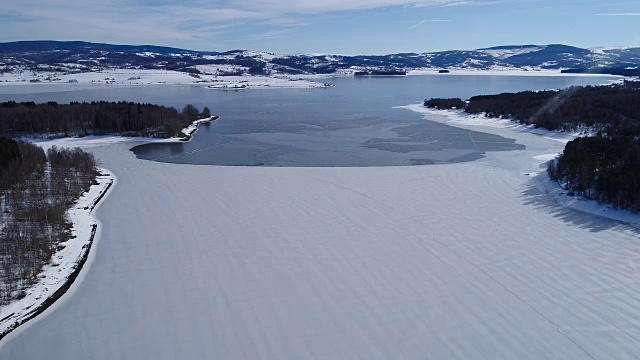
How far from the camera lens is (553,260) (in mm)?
7984

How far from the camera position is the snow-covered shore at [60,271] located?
20.3ft

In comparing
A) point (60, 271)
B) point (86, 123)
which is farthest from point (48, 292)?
point (86, 123)

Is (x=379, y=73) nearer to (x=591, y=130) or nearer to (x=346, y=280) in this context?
(x=591, y=130)

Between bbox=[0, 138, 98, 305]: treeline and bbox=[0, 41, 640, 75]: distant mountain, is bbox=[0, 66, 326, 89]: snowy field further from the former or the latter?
bbox=[0, 138, 98, 305]: treeline

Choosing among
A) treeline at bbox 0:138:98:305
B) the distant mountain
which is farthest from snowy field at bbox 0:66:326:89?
treeline at bbox 0:138:98:305

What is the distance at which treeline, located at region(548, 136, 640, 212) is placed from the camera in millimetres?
10539

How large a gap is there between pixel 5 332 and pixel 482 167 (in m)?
14.3

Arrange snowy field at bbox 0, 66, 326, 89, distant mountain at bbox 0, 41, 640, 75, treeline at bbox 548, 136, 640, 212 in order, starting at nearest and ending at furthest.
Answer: treeline at bbox 548, 136, 640, 212, snowy field at bbox 0, 66, 326, 89, distant mountain at bbox 0, 41, 640, 75

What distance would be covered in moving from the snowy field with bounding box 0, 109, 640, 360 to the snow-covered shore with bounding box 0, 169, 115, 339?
0.19 meters

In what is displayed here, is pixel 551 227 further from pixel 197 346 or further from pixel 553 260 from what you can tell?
pixel 197 346

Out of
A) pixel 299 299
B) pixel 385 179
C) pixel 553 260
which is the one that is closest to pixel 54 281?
pixel 299 299

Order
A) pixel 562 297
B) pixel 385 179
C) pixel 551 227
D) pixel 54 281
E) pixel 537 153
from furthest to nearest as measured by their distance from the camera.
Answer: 1. pixel 537 153
2. pixel 385 179
3. pixel 551 227
4. pixel 54 281
5. pixel 562 297

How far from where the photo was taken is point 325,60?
137 metres

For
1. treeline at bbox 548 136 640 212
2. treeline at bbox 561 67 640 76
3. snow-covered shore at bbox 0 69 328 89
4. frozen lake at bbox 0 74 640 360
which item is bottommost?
frozen lake at bbox 0 74 640 360
